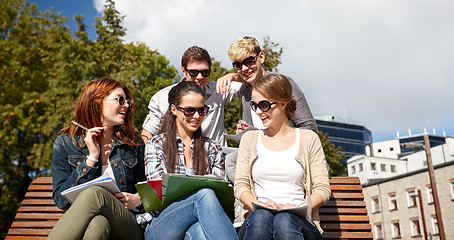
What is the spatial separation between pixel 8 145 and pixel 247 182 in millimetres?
16749

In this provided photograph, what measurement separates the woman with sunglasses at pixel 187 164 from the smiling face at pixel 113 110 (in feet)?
1.19

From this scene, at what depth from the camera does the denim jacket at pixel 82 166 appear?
3412 millimetres

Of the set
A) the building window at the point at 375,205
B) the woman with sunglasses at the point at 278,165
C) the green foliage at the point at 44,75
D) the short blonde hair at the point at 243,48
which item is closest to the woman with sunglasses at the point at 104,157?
the woman with sunglasses at the point at 278,165

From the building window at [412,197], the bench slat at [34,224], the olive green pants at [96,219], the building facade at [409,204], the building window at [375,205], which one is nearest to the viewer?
the olive green pants at [96,219]

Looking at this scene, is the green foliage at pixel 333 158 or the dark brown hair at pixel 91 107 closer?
the dark brown hair at pixel 91 107

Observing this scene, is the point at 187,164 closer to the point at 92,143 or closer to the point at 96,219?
the point at 92,143

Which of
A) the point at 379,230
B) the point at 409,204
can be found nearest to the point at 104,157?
the point at 409,204

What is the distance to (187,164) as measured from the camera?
3.75 meters

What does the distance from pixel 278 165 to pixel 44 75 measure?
→ 1759cm

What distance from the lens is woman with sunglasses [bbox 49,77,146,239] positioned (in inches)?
123

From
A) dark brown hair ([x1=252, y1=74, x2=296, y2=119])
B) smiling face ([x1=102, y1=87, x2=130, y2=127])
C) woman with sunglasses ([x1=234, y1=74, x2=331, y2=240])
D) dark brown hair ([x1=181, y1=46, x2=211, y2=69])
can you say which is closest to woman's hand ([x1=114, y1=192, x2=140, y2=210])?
smiling face ([x1=102, y1=87, x2=130, y2=127])

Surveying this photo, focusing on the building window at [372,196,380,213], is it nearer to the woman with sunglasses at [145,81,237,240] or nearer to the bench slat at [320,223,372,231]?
the bench slat at [320,223,372,231]

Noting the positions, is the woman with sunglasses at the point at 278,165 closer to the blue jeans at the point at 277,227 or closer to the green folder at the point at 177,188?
the blue jeans at the point at 277,227

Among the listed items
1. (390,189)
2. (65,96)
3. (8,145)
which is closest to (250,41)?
(65,96)
